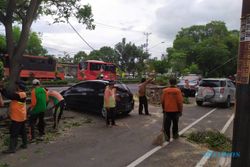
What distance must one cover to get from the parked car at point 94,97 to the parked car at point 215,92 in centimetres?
705

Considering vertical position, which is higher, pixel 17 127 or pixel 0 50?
pixel 0 50

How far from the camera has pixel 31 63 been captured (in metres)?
39.3

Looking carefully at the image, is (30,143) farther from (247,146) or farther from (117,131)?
(247,146)

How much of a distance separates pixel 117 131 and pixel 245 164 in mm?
7213

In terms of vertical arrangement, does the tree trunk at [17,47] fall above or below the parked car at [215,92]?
above

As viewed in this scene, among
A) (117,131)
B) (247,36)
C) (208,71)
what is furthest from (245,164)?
(208,71)

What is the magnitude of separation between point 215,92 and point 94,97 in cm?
872

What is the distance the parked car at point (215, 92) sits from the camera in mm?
19484

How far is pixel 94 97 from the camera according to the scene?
13.9 m

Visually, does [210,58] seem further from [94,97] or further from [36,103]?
[36,103]

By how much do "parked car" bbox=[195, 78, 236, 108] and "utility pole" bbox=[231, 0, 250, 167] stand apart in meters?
16.1

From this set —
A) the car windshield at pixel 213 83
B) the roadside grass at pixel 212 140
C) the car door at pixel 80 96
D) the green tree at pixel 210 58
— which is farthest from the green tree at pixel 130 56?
the roadside grass at pixel 212 140

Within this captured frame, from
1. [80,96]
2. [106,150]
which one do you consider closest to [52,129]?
[106,150]

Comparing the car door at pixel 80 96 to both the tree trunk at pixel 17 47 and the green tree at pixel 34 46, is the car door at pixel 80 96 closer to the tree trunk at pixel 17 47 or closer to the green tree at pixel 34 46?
the tree trunk at pixel 17 47
